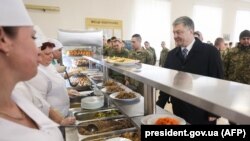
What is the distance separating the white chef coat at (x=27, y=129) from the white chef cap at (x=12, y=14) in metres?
0.30

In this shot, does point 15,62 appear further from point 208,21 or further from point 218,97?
point 208,21

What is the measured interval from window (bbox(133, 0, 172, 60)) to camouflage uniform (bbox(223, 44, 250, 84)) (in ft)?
15.3

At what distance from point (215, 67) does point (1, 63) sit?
1.79 metres

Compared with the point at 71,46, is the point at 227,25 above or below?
above

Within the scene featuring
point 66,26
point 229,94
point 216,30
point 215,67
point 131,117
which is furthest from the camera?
point 216,30

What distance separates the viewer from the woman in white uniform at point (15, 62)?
21.5 inches

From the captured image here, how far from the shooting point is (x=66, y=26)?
699cm

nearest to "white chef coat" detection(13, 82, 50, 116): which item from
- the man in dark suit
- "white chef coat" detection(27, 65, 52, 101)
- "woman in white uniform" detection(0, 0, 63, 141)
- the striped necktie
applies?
"white chef coat" detection(27, 65, 52, 101)

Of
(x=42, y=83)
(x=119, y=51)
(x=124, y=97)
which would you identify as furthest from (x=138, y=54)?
(x=42, y=83)

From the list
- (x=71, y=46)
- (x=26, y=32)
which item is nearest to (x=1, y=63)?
A: (x=26, y=32)

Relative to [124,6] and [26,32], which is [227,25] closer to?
[124,6]

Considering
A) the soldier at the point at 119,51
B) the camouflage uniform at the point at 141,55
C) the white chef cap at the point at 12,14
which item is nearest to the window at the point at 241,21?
the camouflage uniform at the point at 141,55

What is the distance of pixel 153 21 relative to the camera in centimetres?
811

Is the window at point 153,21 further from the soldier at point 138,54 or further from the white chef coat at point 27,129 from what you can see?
the white chef coat at point 27,129
